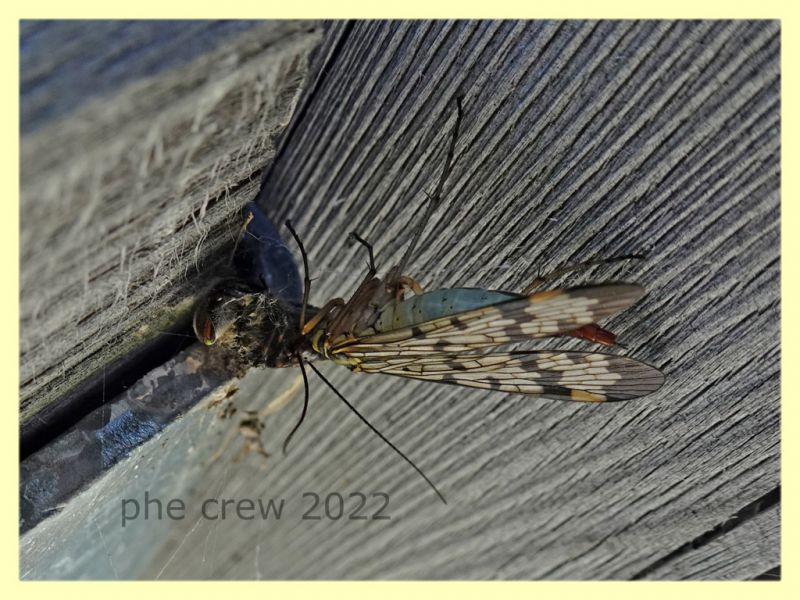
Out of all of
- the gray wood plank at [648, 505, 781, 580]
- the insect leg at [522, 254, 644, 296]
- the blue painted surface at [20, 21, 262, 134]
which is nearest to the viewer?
the blue painted surface at [20, 21, 262, 134]

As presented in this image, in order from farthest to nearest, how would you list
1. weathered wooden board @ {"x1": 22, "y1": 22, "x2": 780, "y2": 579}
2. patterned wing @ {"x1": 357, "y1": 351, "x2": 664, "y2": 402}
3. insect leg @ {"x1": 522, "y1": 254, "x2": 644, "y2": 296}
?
patterned wing @ {"x1": 357, "y1": 351, "x2": 664, "y2": 402} < insect leg @ {"x1": 522, "y1": 254, "x2": 644, "y2": 296} < weathered wooden board @ {"x1": 22, "y1": 22, "x2": 780, "y2": 579}

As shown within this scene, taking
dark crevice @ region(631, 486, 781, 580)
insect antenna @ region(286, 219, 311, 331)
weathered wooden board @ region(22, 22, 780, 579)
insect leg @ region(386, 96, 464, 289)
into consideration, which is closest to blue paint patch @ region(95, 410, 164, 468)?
weathered wooden board @ region(22, 22, 780, 579)

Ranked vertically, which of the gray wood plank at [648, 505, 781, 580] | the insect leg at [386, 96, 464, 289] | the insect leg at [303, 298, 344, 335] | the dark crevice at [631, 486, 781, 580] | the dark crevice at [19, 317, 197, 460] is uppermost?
the dark crevice at [19, 317, 197, 460]

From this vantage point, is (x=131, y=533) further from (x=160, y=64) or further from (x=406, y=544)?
(x=160, y=64)

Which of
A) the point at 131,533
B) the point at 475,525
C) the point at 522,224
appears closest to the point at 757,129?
the point at 522,224

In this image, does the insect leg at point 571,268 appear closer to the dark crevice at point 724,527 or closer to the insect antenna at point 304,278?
the insect antenna at point 304,278

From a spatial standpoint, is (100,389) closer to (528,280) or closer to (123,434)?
(123,434)

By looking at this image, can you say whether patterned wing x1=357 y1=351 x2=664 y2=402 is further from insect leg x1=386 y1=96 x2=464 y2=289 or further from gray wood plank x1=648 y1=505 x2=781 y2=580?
gray wood plank x1=648 y1=505 x2=781 y2=580
